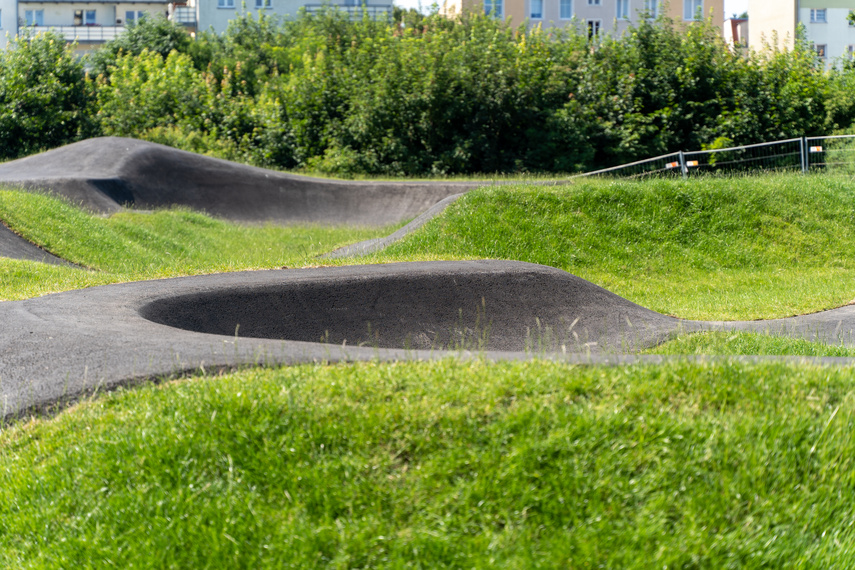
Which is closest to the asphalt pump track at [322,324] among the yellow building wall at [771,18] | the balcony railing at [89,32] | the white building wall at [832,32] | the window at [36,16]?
the yellow building wall at [771,18]

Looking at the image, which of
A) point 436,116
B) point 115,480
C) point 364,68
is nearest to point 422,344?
point 115,480

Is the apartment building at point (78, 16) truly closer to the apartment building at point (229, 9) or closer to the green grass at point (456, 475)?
the apartment building at point (229, 9)

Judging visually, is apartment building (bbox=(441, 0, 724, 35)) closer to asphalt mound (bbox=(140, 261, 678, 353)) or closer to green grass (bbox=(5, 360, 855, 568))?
asphalt mound (bbox=(140, 261, 678, 353))

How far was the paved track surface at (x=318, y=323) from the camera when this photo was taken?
5.31 meters

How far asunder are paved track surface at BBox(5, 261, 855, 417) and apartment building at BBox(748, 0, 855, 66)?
3507cm

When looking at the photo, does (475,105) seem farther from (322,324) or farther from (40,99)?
(322,324)

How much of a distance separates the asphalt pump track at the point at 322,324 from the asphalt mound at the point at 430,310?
0.02 meters

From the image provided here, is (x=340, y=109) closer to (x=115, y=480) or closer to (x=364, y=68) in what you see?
(x=364, y=68)

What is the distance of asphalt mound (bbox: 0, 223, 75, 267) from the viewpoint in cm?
1341

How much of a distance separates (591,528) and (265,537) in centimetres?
151

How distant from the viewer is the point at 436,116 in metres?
28.1

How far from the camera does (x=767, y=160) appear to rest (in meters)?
24.8

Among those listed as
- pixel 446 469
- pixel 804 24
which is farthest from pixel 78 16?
pixel 446 469

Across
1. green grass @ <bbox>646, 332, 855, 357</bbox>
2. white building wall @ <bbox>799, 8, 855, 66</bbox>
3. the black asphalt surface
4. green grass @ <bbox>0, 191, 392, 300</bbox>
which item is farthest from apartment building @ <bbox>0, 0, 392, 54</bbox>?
green grass @ <bbox>646, 332, 855, 357</bbox>
